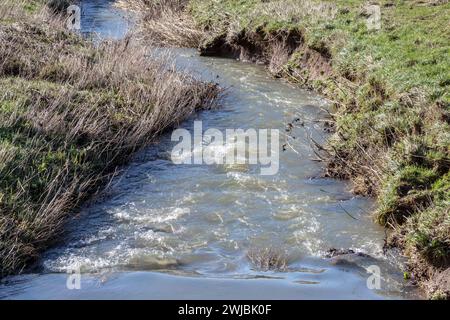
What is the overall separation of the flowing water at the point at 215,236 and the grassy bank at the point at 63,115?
369 mm

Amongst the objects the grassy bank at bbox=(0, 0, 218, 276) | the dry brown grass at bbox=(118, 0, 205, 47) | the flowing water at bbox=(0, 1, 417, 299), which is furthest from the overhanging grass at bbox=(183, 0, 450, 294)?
the grassy bank at bbox=(0, 0, 218, 276)

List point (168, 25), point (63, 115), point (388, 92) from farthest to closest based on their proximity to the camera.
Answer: point (168, 25), point (388, 92), point (63, 115)

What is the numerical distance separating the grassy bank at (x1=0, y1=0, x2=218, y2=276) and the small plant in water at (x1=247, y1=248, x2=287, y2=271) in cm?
274

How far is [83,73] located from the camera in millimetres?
12195

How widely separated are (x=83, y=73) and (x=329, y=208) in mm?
5910

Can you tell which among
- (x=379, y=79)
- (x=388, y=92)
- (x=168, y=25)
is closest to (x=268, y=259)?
(x=388, y=92)

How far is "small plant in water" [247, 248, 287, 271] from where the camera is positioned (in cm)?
761

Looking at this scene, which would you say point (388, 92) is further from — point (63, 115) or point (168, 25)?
point (168, 25)

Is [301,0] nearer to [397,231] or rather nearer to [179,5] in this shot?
[179,5]

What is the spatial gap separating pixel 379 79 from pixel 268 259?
5.65 m

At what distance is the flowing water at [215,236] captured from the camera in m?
6.94

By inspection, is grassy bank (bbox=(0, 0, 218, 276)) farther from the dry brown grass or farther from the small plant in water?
the dry brown grass

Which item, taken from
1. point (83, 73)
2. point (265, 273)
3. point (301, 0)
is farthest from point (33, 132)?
point (301, 0)

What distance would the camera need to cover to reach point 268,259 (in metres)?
7.70
